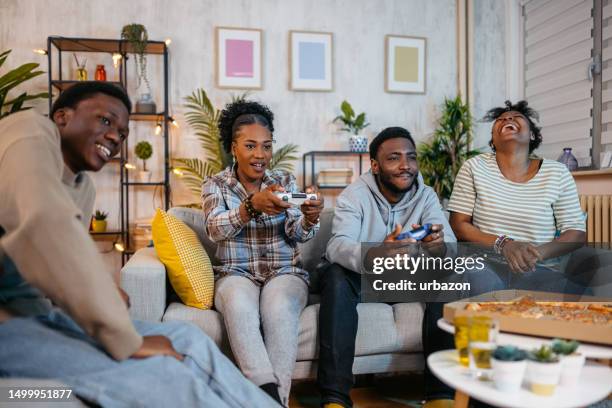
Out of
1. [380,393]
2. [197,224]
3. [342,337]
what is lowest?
[380,393]

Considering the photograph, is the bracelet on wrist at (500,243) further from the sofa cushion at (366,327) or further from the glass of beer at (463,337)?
the glass of beer at (463,337)

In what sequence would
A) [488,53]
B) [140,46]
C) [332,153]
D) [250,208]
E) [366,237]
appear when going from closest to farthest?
[250,208] → [366,237] → [140,46] → [332,153] → [488,53]

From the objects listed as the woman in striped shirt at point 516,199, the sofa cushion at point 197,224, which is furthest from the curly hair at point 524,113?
the sofa cushion at point 197,224

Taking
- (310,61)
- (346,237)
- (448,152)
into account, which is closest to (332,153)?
(310,61)

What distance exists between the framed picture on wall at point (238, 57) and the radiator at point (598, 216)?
241 cm

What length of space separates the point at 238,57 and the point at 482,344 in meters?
3.32

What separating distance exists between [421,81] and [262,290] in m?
2.87

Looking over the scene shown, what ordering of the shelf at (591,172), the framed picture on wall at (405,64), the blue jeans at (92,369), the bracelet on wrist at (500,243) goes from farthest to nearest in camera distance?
the framed picture on wall at (405,64), the shelf at (591,172), the bracelet on wrist at (500,243), the blue jeans at (92,369)

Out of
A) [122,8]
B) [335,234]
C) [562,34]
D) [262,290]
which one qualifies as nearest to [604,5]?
[562,34]

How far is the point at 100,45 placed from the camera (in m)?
3.79

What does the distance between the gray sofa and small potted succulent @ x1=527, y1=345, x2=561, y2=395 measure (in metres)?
0.96

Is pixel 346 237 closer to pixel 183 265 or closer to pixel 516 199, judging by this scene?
pixel 183 265

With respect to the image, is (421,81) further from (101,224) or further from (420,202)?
(101,224)

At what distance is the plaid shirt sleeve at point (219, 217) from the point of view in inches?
81.5
